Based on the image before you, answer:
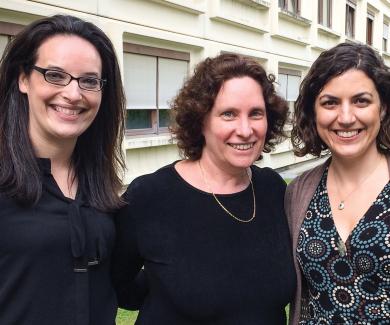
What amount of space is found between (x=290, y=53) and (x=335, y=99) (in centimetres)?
1209

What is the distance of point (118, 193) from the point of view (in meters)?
2.40

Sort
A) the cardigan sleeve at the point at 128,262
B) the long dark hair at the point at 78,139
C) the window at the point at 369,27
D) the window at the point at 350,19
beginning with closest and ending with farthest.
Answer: the long dark hair at the point at 78,139
the cardigan sleeve at the point at 128,262
the window at the point at 350,19
the window at the point at 369,27

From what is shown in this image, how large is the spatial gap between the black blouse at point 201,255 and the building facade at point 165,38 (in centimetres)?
202

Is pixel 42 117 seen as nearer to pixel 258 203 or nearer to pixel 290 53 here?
pixel 258 203

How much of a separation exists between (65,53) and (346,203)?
4.60 feet

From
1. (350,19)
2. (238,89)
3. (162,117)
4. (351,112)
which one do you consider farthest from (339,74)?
(350,19)

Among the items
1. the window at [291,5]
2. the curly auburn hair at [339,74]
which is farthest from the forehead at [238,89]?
the window at [291,5]

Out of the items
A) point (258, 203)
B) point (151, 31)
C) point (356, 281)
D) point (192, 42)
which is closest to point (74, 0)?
point (151, 31)

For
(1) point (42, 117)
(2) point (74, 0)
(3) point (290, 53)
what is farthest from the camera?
(3) point (290, 53)

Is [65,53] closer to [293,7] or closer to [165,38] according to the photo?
[165,38]

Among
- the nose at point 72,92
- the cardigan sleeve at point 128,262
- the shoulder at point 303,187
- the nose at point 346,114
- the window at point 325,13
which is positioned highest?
the window at point 325,13

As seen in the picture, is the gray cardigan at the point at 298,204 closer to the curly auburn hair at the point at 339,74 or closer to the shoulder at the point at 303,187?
the shoulder at the point at 303,187

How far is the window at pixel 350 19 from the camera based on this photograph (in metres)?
18.1

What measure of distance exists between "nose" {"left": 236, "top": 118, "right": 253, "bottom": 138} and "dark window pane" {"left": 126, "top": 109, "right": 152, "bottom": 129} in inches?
242
